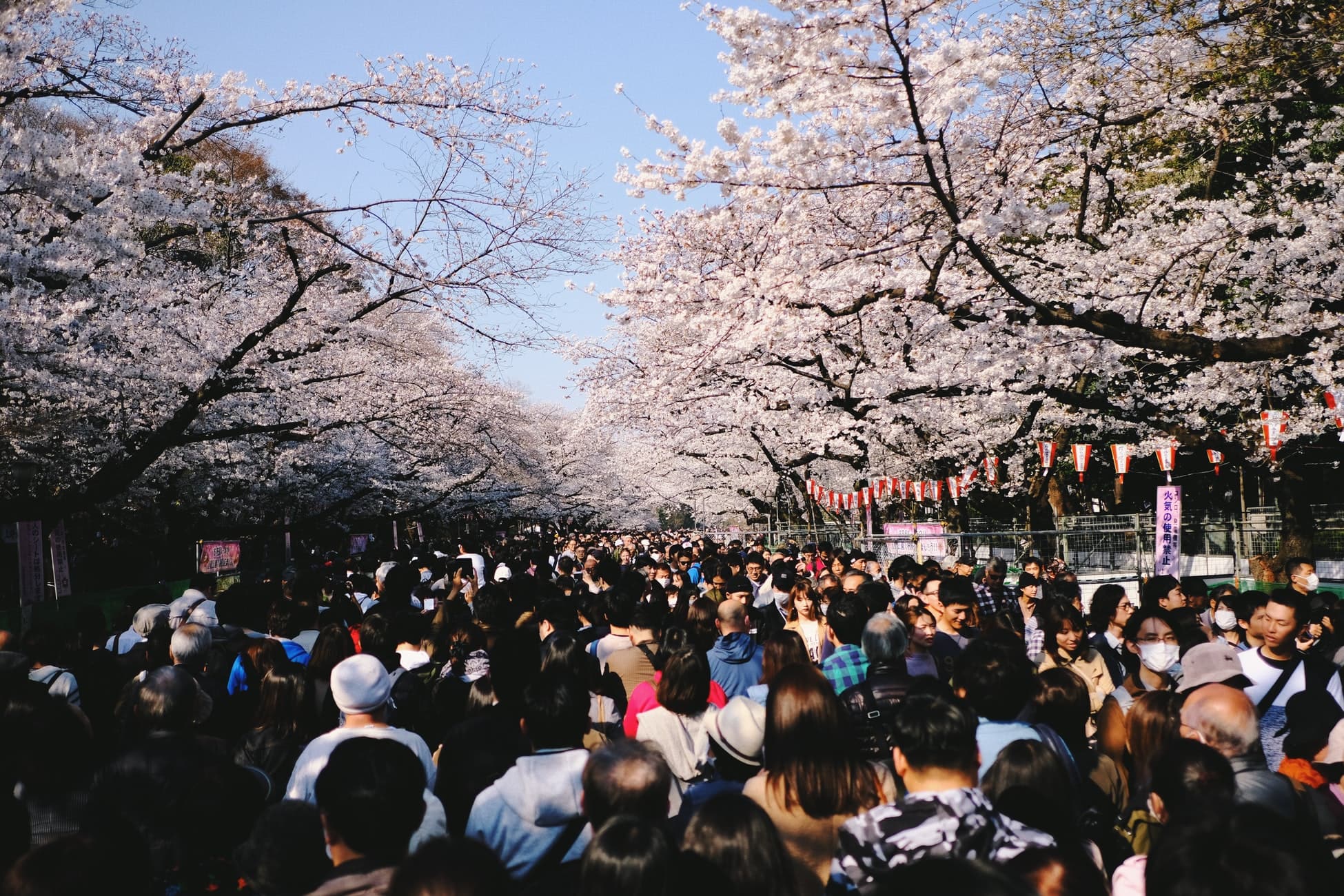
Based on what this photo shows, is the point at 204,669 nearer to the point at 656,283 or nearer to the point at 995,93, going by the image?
the point at 995,93

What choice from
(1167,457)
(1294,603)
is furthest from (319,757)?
(1167,457)

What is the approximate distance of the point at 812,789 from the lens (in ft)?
10.7

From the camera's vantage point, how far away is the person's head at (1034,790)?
127 inches

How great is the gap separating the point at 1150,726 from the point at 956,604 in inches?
106

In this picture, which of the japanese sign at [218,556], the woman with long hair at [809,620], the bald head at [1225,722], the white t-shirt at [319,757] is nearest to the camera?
the bald head at [1225,722]

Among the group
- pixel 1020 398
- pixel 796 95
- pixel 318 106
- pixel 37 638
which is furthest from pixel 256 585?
pixel 1020 398

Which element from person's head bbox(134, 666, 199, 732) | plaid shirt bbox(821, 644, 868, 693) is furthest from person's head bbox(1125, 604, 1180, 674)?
person's head bbox(134, 666, 199, 732)

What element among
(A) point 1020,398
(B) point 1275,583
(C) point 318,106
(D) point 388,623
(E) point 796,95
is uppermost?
(C) point 318,106

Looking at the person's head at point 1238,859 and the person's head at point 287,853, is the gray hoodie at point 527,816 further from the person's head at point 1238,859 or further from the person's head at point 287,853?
the person's head at point 1238,859

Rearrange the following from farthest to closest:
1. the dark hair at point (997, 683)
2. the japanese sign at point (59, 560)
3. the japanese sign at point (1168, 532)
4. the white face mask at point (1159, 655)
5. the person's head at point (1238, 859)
Answer: 1. the japanese sign at point (59, 560)
2. the japanese sign at point (1168, 532)
3. the white face mask at point (1159, 655)
4. the dark hair at point (997, 683)
5. the person's head at point (1238, 859)

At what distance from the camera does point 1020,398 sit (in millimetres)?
17891

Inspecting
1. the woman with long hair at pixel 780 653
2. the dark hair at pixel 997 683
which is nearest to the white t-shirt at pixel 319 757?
the woman with long hair at pixel 780 653

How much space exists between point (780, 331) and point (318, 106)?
5.31 m

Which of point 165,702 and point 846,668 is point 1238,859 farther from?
point 165,702
